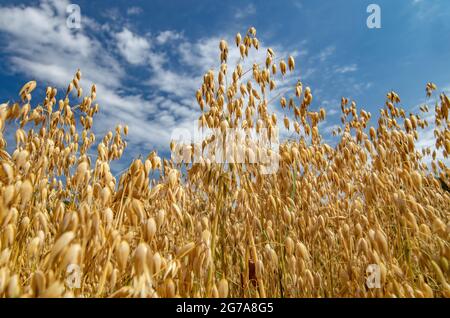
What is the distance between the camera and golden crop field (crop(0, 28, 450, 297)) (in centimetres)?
106

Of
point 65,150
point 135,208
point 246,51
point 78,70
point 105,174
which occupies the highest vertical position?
point 78,70

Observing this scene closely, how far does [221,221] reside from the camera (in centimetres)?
154

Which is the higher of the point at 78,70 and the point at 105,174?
the point at 78,70

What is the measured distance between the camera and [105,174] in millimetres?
1507

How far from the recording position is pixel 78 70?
9.77 feet

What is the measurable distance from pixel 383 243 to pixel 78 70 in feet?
9.91

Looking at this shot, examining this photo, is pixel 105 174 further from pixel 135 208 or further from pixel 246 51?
pixel 246 51

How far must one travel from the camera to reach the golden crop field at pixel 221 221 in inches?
41.6

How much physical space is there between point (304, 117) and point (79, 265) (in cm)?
237

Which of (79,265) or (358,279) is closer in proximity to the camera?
(79,265)

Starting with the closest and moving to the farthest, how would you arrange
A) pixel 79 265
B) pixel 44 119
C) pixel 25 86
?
pixel 79 265 → pixel 25 86 → pixel 44 119

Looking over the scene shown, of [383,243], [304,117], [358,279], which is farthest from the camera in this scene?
[304,117]
